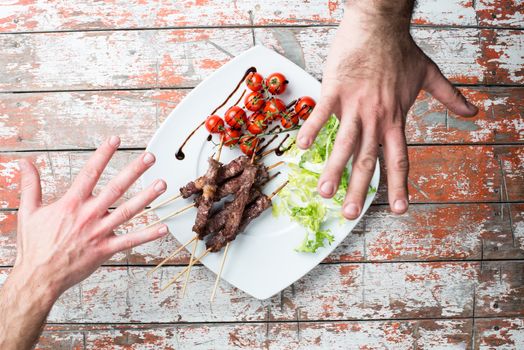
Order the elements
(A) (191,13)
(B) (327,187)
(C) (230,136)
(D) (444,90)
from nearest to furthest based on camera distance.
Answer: (B) (327,187) → (D) (444,90) → (C) (230,136) → (A) (191,13)

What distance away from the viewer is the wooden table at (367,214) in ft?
7.60

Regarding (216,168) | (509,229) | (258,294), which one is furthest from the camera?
(509,229)

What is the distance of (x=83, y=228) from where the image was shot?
1.87 metres

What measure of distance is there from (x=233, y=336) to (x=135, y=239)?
84cm

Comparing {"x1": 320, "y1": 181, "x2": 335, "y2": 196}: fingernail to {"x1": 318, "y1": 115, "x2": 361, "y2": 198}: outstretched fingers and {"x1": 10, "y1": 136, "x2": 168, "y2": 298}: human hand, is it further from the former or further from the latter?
{"x1": 10, "y1": 136, "x2": 168, "y2": 298}: human hand

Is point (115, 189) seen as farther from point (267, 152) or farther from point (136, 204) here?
point (267, 152)

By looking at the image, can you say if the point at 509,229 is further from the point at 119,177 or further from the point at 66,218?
the point at 66,218

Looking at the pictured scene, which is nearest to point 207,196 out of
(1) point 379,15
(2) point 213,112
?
(2) point 213,112

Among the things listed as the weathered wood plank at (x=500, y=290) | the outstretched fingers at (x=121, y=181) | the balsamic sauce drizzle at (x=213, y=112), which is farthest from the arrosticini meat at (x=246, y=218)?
the weathered wood plank at (x=500, y=290)

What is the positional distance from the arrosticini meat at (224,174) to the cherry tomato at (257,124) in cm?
13

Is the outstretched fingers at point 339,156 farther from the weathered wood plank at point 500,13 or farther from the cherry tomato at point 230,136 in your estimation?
the weathered wood plank at point 500,13

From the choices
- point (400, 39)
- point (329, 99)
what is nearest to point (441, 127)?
point (400, 39)

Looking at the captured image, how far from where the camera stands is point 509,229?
Answer: 7.88 feet

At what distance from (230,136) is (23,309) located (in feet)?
3.55
